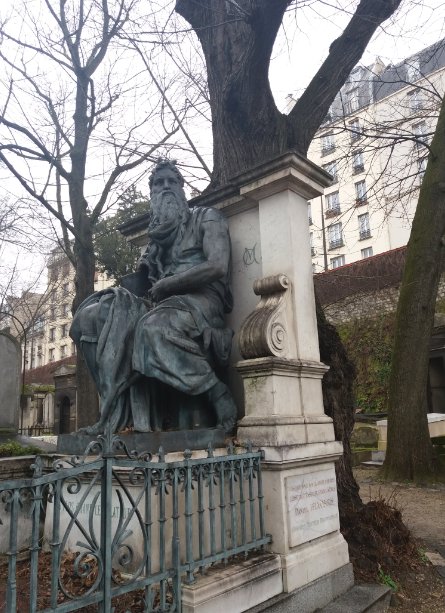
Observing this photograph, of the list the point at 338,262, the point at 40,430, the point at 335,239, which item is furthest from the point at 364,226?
the point at 40,430

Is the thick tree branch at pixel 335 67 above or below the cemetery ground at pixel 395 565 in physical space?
above

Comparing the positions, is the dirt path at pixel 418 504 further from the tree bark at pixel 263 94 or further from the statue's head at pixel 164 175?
the statue's head at pixel 164 175

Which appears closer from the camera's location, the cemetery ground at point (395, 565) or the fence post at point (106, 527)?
the fence post at point (106, 527)

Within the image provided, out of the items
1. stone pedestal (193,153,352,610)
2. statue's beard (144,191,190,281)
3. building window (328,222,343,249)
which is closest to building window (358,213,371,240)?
building window (328,222,343,249)

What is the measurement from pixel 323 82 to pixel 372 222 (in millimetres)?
31063

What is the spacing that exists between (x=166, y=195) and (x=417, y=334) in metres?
6.72

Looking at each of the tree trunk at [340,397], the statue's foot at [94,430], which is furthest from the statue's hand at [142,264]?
the tree trunk at [340,397]

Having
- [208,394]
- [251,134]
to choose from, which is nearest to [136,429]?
[208,394]

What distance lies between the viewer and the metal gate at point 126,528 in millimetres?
1953

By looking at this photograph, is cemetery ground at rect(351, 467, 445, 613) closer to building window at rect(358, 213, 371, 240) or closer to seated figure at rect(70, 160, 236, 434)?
seated figure at rect(70, 160, 236, 434)

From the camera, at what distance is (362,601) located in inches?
131

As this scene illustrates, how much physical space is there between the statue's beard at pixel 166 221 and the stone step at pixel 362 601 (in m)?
2.60

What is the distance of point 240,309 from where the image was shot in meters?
4.28

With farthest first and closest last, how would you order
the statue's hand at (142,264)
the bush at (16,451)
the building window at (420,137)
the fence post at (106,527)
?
the building window at (420,137) → the bush at (16,451) → the statue's hand at (142,264) → the fence post at (106,527)
